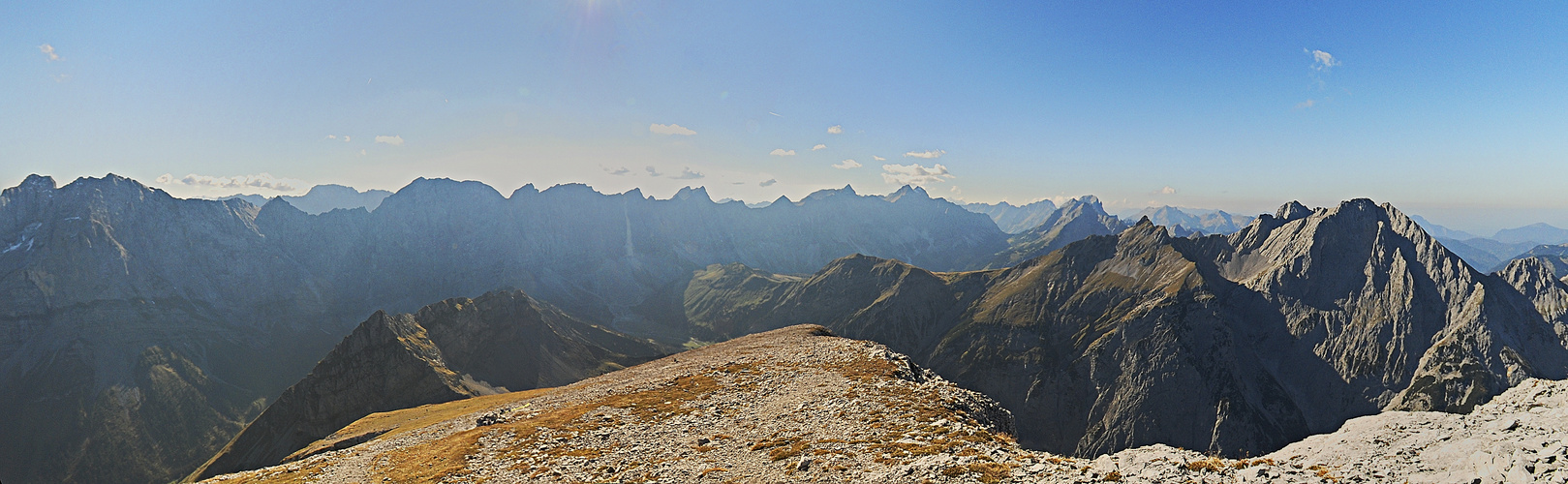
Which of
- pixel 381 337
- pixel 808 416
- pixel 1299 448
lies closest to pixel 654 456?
pixel 808 416

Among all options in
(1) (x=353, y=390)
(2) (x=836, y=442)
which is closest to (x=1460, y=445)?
(2) (x=836, y=442)

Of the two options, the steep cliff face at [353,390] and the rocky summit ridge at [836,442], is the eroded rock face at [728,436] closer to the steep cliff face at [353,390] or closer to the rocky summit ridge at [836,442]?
the rocky summit ridge at [836,442]

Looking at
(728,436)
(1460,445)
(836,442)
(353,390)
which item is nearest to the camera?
(1460,445)

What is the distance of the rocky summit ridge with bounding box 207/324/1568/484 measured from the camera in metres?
17.1

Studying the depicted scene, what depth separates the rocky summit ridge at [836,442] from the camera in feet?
56.2

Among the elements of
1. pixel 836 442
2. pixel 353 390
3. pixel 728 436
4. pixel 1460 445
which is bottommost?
pixel 353 390

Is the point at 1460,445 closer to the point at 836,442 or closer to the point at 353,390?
the point at 836,442

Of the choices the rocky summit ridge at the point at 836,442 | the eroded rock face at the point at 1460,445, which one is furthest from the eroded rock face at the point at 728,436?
the eroded rock face at the point at 1460,445

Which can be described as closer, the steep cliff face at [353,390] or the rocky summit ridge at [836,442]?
the rocky summit ridge at [836,442]

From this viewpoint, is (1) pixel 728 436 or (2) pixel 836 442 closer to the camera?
(2) pixel 836 442

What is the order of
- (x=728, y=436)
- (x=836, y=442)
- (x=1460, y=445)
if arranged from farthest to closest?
(x=728, y=436) → (x=836, y=442) → (x=1460, y=445)

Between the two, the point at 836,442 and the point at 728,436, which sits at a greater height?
the point at 836,442

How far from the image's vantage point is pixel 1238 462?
60.8ft

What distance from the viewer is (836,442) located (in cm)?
2945
